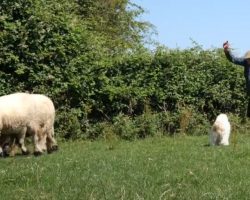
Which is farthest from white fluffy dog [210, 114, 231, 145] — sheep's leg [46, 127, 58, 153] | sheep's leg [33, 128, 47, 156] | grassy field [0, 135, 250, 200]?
sheep's leg [33, 128, 47, 156]

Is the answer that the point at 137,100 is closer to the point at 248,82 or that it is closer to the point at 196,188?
the point at 248,82

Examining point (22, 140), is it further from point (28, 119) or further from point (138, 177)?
point (138, 177)

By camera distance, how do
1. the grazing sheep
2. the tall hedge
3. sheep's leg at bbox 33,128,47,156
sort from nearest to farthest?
1. the grazing sheep
2. sheep's leg at bbox 33,128,47,156
3. the tall hedge

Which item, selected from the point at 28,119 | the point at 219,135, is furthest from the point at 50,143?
the point at 219,135

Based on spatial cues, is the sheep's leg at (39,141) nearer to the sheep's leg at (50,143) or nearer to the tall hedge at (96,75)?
the sheep's leg at (50,143)

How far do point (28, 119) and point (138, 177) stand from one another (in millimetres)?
6458

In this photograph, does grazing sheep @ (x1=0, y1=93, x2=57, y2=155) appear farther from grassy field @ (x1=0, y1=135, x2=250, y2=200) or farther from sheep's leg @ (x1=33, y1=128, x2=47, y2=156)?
grassy field @ (x1=0, y1=135, x2=250, y2=200)

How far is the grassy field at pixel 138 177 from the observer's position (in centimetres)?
814

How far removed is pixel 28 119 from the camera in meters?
15.5

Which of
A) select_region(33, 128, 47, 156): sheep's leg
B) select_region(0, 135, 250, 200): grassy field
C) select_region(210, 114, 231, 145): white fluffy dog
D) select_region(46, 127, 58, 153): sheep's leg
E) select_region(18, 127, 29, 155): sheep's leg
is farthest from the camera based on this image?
select_region(46, 127, 58, 153): sheep's leg

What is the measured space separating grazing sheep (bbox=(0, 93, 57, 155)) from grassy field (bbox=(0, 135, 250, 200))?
2058 mm

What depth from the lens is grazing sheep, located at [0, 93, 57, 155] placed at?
597 inches

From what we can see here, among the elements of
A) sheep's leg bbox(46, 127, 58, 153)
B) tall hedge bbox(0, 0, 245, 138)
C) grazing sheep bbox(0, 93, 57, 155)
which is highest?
tall hedge bbox(0, 0, 245, 138)

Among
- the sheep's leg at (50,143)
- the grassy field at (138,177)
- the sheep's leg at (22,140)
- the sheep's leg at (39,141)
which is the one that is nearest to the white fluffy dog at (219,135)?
the grassy field at (138,177)
